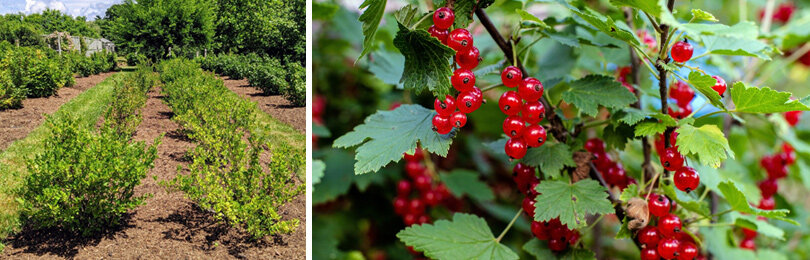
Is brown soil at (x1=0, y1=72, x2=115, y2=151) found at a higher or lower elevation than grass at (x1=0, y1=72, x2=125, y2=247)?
higher

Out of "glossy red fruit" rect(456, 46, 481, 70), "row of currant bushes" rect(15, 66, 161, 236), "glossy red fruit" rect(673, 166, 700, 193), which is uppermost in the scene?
"glossy red fruit" rect(456, 46, 481, 70)

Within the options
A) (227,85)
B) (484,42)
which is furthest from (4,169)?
(484,42)

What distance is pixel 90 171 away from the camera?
149cm

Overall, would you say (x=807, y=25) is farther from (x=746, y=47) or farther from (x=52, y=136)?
(x=52, y=136)

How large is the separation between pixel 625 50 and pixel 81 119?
151cm

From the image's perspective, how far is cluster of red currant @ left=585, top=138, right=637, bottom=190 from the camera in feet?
2.70

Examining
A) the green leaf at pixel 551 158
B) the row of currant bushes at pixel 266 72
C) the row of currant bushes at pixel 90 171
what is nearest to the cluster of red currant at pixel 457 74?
the green leaf at pixel 551 158

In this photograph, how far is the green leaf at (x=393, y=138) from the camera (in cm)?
61

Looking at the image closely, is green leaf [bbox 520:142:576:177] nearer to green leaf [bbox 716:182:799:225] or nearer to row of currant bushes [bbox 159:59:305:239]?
green leaf [bbox 716:182:799:225]

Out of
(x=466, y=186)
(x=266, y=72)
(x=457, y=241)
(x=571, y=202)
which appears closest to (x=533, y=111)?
(x=571, y=202)

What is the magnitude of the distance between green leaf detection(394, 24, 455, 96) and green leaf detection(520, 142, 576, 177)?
8.9 inches

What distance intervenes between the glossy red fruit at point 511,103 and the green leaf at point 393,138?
89 mm

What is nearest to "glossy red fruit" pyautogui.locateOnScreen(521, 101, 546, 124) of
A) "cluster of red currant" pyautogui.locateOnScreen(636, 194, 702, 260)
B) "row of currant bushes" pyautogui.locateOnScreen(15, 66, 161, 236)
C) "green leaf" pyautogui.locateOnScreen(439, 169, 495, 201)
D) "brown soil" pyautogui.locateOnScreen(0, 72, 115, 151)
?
"cluster of red currant" pyautogui.locateOnScreen(636, 194, 702, 260)

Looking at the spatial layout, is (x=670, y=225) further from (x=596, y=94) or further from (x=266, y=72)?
(x=266, y=72)
